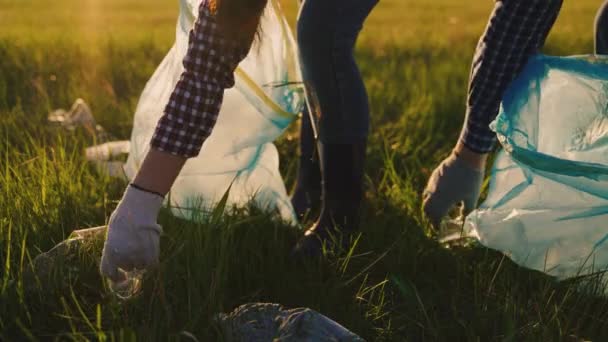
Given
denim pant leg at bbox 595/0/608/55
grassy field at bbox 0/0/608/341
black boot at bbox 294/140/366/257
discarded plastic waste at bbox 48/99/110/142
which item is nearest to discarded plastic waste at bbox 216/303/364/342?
grassy field at bbox 0/0/608/341

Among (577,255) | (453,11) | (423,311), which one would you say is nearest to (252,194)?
(423,311)

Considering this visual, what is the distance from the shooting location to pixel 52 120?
9.30 ft

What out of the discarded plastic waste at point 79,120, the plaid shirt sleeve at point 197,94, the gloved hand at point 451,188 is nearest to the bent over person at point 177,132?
the plaid shirt sleeve at point 197,94

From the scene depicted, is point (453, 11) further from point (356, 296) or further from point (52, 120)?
point (356, 296)

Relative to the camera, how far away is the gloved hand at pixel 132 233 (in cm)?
139

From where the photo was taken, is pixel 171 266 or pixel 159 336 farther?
pixel 171 266

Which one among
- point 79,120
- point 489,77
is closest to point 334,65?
point 489,77

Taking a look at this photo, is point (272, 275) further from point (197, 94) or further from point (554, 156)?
point (554, 156)

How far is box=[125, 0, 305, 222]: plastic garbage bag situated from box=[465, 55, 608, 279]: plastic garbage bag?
1.93ft

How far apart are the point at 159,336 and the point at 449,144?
180 cm

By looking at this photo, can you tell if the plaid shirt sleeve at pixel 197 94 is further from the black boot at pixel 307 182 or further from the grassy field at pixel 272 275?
the black boot at pixel 307 182

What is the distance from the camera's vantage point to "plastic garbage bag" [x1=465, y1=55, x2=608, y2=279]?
1726mm

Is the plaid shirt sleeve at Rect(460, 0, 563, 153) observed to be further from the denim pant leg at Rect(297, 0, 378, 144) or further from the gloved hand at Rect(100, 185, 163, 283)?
the gloved hand at Rect(100, 185, 163, 283)

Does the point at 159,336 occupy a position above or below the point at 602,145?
below
